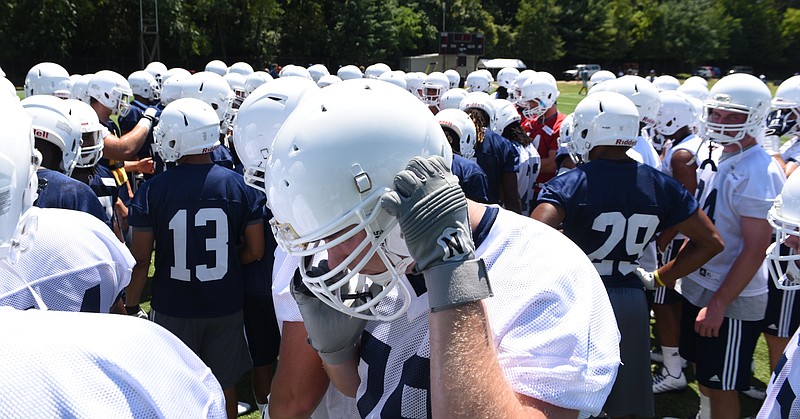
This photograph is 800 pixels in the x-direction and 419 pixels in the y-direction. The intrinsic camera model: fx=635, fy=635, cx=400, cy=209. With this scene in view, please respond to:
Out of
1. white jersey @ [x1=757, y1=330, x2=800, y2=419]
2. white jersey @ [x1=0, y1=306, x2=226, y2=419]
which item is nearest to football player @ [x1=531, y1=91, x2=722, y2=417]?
white jersey @ [x1=757, y1=330, x2=800, y2=419]

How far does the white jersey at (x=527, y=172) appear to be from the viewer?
6469mm

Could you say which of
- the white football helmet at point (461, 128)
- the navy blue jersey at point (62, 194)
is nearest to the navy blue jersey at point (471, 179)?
the white football helmet at point (461, 128)

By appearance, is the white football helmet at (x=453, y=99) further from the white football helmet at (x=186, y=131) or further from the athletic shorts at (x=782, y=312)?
the athletic shorts at (x=782, y=312)

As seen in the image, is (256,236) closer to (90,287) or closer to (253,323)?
(253,323)

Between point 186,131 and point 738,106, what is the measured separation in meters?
3.75

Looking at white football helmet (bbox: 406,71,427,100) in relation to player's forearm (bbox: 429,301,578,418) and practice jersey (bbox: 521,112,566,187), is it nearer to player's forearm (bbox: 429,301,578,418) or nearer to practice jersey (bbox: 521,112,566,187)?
practice jersey (bbox: 521,112,566,187)

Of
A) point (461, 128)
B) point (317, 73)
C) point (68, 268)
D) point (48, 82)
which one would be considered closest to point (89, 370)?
point (68, 268)

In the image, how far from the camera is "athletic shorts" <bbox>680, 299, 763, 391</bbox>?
149 inches

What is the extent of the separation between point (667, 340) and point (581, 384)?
157 inches

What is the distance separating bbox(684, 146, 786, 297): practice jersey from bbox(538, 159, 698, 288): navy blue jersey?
565mm

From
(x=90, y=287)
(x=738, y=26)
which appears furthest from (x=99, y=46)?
(x=738, y=26)

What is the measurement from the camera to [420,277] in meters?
1.74

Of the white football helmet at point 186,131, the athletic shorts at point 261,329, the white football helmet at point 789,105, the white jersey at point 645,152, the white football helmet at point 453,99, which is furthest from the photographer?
the white football helmet at point 453,99

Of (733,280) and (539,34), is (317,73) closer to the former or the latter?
(733,280)
